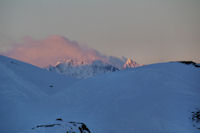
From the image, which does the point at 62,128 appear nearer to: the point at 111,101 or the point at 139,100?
the point at 111,101

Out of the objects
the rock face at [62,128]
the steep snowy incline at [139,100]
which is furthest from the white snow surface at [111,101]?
the rock face at [62,128]

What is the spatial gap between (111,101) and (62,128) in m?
10.8

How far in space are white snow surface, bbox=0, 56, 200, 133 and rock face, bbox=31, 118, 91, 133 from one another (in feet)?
0.67

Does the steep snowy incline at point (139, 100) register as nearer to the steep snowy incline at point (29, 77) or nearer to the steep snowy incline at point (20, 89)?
the steep snowy incline at point (20, 89)

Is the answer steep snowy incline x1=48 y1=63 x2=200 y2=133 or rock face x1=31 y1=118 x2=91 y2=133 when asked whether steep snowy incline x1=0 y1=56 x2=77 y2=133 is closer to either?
rock face x1=31 y1=118 x2=91 y2=133

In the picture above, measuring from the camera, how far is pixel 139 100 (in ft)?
105

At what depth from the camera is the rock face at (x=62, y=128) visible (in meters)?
23.6

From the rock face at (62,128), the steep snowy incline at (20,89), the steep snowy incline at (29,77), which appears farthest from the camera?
the steep snowy incline at (29,77)

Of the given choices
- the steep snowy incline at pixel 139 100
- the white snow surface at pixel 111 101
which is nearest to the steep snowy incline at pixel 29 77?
the white snow surface at pixel 111 101

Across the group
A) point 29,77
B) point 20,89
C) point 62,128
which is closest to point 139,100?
point 62,128

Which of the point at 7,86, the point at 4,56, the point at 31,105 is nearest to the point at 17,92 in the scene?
the point at 7,86

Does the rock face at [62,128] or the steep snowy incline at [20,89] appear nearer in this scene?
the rock face at [62,128]

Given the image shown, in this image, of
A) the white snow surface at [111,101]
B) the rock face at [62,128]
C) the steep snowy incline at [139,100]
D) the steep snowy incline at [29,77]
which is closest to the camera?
the rock face at [62,128]

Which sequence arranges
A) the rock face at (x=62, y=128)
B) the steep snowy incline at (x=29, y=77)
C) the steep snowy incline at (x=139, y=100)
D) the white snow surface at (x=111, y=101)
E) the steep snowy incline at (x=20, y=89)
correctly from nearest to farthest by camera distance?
the rock face at (x=62, y=128)
the steep snowy incline at (x=139, y=100)
the white snow surface at (x=111, y=101)
the steep snowy incline at (x=20, y=89)
the steep snowy incline at (x=29, y=77)
